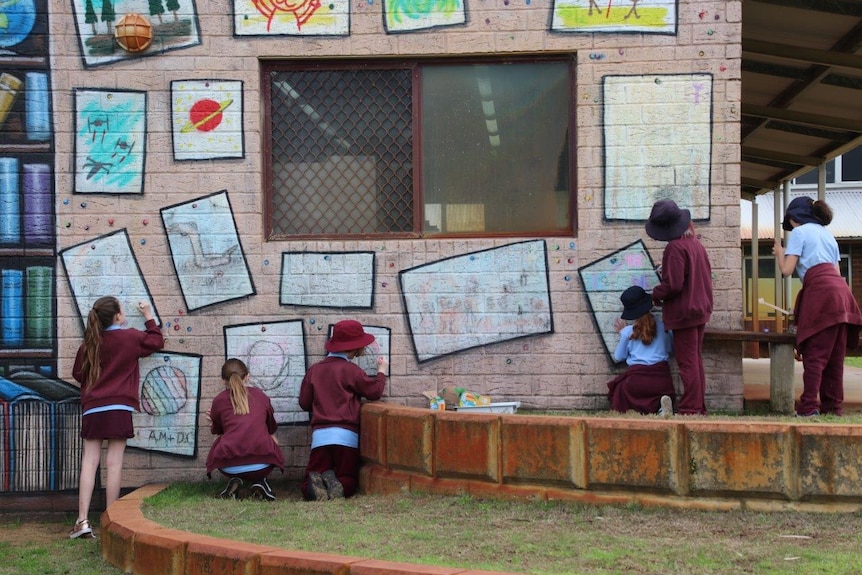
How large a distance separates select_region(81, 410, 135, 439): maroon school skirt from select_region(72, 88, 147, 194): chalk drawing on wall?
172cm

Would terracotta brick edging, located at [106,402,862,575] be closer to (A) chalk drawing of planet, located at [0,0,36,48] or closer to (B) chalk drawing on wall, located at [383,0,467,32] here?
(B) chalk drawing on wall, located at [383,0,467,32]

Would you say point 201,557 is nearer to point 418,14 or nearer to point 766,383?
point 418,14

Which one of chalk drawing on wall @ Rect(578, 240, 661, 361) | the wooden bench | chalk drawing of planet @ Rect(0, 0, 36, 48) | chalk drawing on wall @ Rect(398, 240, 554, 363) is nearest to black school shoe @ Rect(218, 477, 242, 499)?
chalk drawing on wall @ Rect(398, 240, 554, 363)

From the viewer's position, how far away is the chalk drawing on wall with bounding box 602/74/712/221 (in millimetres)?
7914

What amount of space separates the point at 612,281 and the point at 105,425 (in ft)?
12.6

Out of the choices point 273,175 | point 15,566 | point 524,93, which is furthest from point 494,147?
point 15,566

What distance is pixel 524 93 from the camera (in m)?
8.25

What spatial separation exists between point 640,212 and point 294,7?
3035 millimetres

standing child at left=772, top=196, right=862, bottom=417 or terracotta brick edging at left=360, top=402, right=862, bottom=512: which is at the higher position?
standing child at left=772, top=196, right=862, bottom=417

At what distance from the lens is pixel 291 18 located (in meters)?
8.21

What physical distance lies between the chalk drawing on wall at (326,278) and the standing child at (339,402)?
1.15ft

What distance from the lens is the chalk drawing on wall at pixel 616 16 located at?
795 cm

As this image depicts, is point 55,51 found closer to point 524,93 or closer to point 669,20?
point 524,93

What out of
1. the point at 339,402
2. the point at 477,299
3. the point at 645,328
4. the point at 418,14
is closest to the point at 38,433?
the point at 339,402
